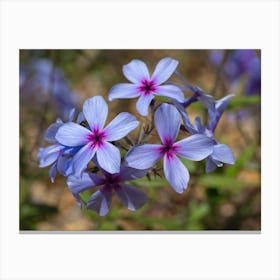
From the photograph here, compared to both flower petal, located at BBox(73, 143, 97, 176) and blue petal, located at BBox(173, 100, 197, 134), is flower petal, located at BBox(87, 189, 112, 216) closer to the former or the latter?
flower petal, located at BBox(73, 143, 97, 176)

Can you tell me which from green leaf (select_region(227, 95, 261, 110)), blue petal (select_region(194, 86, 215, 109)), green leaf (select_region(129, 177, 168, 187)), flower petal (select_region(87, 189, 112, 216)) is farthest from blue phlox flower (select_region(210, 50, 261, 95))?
flower petal (select_region(87, 189, 112, 216))

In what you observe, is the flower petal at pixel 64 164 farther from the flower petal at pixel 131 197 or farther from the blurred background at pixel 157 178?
the blurred background at pixel 157 178
